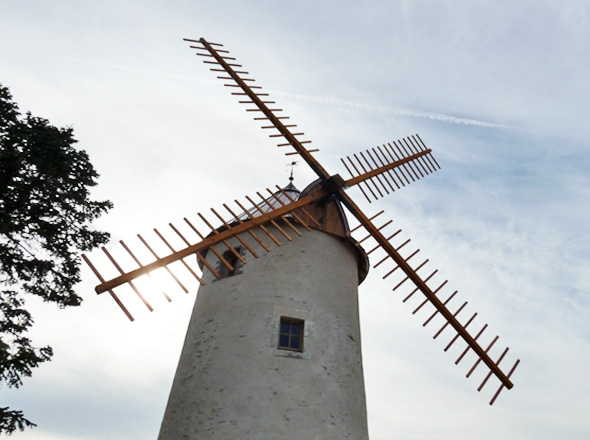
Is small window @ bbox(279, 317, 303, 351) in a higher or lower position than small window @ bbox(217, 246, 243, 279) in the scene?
lower

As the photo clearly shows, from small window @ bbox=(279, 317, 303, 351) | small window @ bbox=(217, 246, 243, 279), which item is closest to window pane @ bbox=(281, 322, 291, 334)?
small window @ bbox=(279, 317, 303, 351)

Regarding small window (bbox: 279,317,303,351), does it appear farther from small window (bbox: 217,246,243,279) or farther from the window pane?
small window (bbox: 217,246,243,279)

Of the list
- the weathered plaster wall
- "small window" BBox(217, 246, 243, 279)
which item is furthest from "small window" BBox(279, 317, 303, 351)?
"small window" BBox(217, 246, 243, 279)

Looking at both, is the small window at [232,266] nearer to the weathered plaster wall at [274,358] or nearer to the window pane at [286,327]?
the weathered plaster wall at [274,358]

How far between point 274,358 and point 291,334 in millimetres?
718

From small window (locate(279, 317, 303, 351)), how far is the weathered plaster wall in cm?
15

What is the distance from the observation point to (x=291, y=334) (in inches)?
345

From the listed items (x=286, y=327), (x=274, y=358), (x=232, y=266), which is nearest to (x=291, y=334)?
(x=286, y=327)

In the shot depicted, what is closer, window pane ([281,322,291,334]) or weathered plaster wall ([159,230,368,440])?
weathered plaster wall ([159,230,368,440])

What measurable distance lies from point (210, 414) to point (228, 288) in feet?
8.88

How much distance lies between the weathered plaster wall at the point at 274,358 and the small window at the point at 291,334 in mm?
154

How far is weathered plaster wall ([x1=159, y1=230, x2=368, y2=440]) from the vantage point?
7.66 m

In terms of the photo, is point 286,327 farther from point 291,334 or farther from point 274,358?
point 274,358

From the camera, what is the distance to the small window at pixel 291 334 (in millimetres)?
8602
